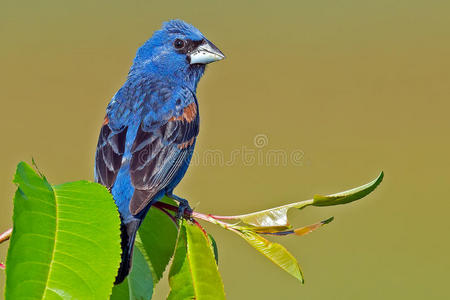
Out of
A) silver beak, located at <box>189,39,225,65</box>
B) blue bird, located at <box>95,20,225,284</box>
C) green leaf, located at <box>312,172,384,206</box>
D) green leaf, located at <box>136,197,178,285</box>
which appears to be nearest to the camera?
green leaf, located at <box>312,172,384,206</box>

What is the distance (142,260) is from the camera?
190cm

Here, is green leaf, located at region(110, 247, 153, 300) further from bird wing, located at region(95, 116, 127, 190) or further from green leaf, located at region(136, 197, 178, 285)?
bird wing, located at region(95, 116, 127, 190)

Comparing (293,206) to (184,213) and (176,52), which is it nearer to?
(184,213)

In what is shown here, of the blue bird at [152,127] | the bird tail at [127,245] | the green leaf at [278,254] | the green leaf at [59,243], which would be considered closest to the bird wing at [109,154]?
the blue bird at [152,127]

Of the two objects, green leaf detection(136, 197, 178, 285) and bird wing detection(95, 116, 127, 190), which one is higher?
bird wing detection(95, 116, 127, 190)

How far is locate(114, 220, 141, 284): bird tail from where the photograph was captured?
1.76 metres

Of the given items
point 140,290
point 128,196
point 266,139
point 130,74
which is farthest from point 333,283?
point 140,290

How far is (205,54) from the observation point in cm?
338

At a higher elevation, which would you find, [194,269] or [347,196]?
[347,196]

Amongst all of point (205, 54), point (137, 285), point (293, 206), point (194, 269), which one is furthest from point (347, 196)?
point (205, 54)

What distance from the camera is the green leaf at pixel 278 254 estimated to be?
5.37 feet

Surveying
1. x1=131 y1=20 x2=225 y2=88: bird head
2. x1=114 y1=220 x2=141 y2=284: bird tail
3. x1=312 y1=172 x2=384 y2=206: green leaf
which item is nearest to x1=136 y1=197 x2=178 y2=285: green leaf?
x1=114 y1=220 x2=141 y2=284: bird tail

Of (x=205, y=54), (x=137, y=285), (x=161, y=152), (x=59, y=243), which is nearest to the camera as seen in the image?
(x=59, y=243)

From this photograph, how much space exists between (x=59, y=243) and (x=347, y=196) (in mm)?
715
